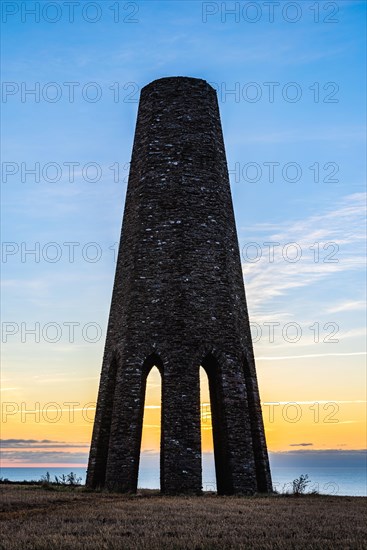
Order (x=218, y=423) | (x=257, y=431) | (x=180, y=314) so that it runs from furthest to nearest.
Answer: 1. (x=257, y=431)
2. (x=218, y=423)
3. (x=180, y=314)

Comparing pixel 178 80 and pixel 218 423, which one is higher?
pixel 178 80

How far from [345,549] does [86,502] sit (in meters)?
8.23

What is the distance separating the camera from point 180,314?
69.5 ft

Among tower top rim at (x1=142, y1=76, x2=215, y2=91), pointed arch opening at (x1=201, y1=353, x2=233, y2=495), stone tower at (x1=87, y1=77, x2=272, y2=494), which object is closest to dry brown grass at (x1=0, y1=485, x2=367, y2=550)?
stone tower at (x1=87, y1=77, x2=272, y2=494)

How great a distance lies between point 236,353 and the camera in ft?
70.6

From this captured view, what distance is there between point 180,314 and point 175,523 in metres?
9.40

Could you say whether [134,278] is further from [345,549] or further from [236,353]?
[345,549]

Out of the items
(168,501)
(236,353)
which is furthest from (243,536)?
(236,353)

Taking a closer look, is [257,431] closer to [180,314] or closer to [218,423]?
[218,423]

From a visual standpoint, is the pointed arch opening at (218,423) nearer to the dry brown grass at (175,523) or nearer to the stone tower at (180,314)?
the stone tower at (180,314)

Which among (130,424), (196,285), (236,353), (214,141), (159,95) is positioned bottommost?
(130,424)

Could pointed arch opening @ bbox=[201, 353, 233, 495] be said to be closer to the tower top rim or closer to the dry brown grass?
the dry brown grass

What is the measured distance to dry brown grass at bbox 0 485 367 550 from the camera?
10.3m

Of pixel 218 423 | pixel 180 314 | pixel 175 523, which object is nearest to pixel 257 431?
pixel 218 423
